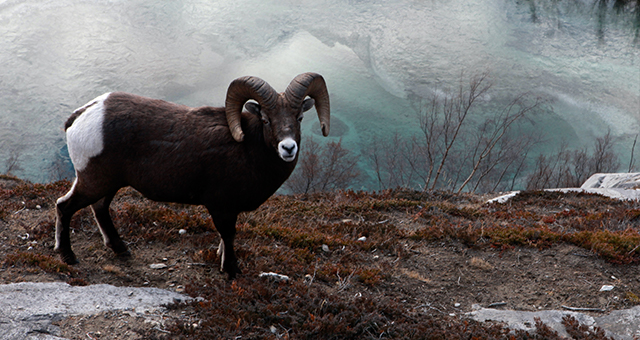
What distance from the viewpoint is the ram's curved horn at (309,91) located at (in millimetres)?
5492

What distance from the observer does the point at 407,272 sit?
24.7 ft

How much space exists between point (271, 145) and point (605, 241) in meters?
7.04

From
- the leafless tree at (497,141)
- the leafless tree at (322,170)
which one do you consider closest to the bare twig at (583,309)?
the leafless tree at (497,141)

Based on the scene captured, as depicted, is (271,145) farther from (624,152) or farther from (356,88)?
(624,152)

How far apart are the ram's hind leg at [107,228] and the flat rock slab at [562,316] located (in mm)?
5452

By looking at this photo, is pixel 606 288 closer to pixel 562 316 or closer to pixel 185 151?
pixel 562 316

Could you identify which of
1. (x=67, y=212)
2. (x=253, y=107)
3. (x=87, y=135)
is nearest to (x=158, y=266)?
(x=67, y=212)

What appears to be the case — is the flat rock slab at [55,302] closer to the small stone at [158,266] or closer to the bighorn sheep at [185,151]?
the small stone at [158,266]

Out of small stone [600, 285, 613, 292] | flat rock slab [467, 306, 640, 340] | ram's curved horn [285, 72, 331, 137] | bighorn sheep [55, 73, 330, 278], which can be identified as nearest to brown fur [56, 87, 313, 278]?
bighorn sheep [55, 73, 330, 278]

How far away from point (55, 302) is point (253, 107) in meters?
3.35

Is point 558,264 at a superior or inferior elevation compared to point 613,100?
superior

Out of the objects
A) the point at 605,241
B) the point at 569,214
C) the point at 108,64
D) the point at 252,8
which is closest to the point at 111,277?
the point at 605,241

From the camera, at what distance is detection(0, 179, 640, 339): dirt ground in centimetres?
627

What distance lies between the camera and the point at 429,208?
37.8 ft
